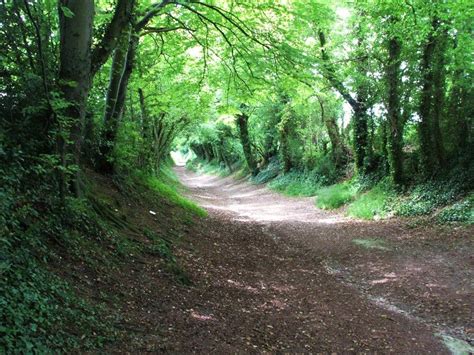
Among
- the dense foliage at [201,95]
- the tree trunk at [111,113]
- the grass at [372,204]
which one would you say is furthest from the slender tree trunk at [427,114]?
the tree trunk at [111,113]

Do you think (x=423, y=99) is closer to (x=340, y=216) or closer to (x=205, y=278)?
(x=340, y=216)

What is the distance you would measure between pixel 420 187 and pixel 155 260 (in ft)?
35.5

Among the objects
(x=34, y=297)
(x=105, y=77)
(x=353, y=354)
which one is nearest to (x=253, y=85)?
(x=105, y=77)

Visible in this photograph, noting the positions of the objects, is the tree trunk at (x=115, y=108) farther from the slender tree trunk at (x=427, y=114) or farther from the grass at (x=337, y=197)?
the grass at (x=337, y=197)

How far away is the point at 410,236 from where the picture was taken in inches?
457

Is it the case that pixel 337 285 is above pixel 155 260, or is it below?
below

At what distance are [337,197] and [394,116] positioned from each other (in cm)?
495

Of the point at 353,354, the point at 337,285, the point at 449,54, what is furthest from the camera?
the point at 449,54

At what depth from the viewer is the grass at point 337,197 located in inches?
718

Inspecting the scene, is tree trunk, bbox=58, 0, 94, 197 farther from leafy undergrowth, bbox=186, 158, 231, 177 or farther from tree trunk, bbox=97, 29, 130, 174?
leafy undergrowth, bbox=186, 158, 231, 177

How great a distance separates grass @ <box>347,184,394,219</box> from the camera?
49.1 feet

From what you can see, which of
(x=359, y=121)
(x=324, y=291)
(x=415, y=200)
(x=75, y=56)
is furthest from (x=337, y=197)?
(x=75, y=56)

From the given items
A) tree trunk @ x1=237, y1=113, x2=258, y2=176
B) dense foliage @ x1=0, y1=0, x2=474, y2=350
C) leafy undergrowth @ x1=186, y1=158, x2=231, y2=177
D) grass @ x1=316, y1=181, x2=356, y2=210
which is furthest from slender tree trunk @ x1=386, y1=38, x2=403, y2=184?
leafy undergrowth @ x1=186, y1=158, x2=231, y2=177

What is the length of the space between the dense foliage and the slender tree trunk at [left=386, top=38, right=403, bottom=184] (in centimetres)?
5
